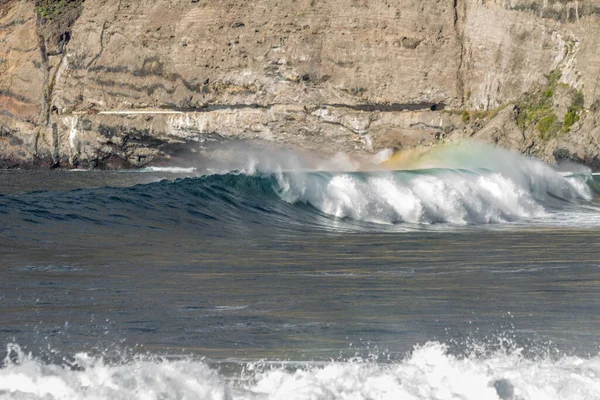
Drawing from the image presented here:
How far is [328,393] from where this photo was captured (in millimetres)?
5020

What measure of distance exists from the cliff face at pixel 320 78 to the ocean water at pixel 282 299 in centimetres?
2324

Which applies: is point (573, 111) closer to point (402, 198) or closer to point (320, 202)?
point (402, 198)

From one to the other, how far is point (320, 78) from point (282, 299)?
35.4 metres

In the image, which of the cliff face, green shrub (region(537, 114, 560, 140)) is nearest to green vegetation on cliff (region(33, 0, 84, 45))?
the cliff face

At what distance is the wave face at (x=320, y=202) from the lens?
46.9ft

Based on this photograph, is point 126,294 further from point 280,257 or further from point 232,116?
point 232,116

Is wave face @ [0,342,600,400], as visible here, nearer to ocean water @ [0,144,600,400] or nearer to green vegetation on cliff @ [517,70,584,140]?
ocean water @ [0,144,600,400]

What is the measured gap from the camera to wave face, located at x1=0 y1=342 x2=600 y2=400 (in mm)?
4984

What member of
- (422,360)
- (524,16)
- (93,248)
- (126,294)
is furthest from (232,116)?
(422,360)

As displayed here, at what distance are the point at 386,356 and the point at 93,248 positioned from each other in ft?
18.8

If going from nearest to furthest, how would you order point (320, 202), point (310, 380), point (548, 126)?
point (310, 380) < point (320, 202) < point (548, 126)

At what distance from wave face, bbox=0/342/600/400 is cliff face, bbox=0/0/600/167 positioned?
33657 millimetres

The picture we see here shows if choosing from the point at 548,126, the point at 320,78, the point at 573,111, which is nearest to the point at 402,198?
the point at 548,126

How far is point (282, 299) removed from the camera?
8.14 metres
